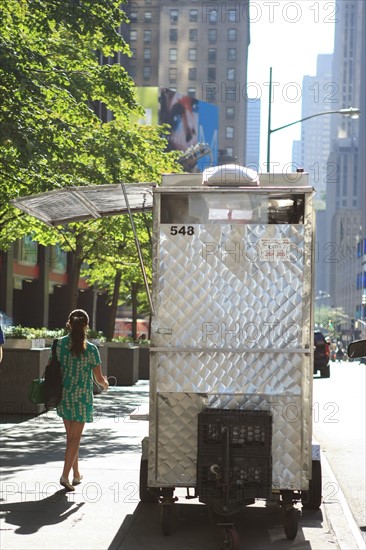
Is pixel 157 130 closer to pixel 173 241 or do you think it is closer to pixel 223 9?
pixel 173 241

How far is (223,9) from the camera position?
150875 mm

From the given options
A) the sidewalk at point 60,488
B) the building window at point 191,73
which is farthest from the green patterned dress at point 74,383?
the building window at point 191,73

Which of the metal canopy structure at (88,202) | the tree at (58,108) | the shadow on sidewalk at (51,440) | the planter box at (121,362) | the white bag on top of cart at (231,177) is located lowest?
the planter box at (121,362)

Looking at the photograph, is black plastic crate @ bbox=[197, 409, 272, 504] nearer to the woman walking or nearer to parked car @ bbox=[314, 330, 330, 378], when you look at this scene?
the woman walking

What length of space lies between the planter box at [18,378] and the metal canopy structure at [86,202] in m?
7.97

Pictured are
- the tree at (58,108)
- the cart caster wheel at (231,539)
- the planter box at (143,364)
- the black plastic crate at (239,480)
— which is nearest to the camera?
the cart caster wheel at (231,539)

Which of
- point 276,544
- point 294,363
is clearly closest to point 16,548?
point 276,544

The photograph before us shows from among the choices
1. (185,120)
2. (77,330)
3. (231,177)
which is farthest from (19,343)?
(185,120)

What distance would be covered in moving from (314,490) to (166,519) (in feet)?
5.70

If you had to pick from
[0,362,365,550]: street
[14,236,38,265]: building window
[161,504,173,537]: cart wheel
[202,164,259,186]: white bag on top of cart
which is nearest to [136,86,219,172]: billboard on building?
[14,236,38,265]: building window

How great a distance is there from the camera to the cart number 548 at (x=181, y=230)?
833cm

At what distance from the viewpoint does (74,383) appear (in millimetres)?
9836

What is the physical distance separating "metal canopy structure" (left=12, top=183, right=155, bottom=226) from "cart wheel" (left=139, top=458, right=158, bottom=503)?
7.51 feet

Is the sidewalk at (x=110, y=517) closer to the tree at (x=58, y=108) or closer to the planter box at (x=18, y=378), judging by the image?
the tree at (x=58, y=108)
